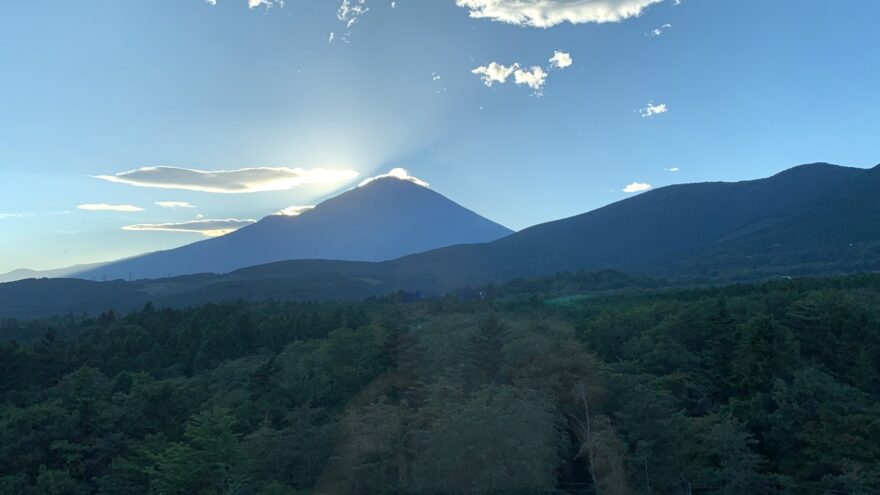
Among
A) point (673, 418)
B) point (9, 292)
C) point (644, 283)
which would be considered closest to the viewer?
point (673, 418)

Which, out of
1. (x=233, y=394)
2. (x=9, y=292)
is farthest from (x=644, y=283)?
(x=9, y=292)

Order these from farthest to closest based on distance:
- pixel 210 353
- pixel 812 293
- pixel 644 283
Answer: pixel 644 283 < pixel 210 353 < pixel 812 293

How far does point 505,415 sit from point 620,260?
16724cm

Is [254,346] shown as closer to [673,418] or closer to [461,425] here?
[461,425]

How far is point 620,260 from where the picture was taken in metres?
181

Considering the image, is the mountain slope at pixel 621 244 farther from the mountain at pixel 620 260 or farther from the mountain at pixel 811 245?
the mountain at pixel 811 245

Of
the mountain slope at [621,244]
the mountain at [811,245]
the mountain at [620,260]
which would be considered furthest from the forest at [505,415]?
the mountain slope at [621,244]

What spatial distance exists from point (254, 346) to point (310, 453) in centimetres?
3314

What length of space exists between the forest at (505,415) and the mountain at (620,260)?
6194 centimetres

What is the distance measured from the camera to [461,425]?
21.9 m

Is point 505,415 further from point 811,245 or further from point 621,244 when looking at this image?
point 621,244

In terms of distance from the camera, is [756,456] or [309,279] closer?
[756,456]

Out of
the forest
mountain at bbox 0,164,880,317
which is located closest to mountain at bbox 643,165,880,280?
mountain at bbox 0,164,880,317

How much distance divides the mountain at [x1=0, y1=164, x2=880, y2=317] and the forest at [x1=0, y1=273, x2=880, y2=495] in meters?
61.9
